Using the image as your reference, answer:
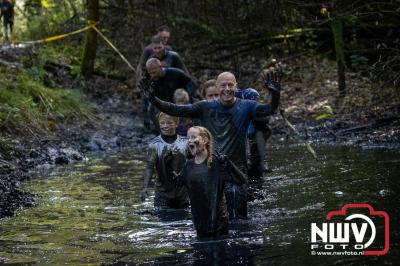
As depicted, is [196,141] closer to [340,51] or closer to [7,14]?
[340,51]

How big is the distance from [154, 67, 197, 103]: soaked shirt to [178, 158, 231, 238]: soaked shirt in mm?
4827

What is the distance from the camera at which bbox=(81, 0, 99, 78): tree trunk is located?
21.8 m

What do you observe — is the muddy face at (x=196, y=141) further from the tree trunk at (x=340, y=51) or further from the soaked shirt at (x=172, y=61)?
the tree trunk at (x=340, y=51)

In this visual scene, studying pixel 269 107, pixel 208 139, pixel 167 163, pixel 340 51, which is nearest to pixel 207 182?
pixel 208 139

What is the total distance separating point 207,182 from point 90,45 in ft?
48.1

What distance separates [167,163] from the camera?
9914mm

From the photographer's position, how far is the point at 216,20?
2223 centimetres

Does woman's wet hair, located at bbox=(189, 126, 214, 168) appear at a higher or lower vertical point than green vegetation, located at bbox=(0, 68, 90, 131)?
lower

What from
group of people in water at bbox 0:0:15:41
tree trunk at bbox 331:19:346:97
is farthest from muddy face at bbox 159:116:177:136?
group of people in water at bbox 0:0:15:41

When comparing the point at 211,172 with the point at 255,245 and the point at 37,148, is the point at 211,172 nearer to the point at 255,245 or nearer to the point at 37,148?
the point at 255,245

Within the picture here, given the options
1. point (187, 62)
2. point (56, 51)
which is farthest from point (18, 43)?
point (187, 62)

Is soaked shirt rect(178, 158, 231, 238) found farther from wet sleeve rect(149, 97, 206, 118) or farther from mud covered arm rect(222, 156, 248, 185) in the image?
wet sleeve rect(149, 97, 206, 118)

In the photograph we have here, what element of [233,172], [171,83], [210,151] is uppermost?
[171,83]

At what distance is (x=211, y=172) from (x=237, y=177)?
0.28 meters
